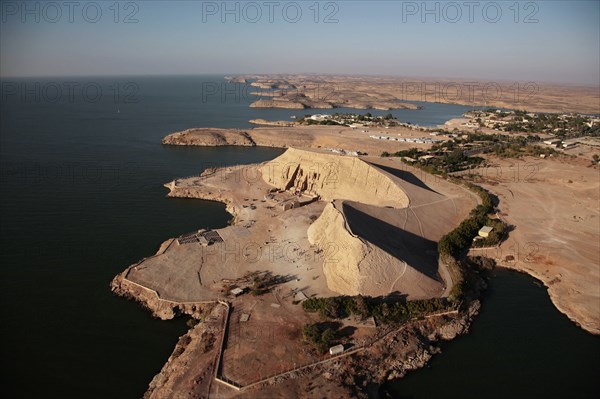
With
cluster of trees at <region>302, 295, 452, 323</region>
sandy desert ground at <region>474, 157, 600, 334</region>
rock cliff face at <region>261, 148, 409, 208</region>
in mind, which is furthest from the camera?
rock cliff face at <region>261, 148, 409, 208</region>

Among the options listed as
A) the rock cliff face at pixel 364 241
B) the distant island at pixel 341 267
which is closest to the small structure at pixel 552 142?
the distant island at pixel 341 267

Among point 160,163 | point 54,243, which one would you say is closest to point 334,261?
point 54,243

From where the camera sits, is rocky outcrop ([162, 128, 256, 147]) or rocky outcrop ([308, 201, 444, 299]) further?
rocky outcrop ([162, 128, 256, 147])

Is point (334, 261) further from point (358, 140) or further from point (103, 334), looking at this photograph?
point (358, 140)

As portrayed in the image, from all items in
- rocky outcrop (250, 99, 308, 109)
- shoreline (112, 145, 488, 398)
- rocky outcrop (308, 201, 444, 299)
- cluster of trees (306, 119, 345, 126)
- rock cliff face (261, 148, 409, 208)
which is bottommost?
shoreline (112, 145, 488, 398)

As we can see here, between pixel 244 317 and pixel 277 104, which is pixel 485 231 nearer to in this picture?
pixel 244 317

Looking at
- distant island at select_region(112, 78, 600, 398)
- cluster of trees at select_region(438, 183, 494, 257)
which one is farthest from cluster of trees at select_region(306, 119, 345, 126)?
cluster of trees at select_region(438, 183, 494, 257)

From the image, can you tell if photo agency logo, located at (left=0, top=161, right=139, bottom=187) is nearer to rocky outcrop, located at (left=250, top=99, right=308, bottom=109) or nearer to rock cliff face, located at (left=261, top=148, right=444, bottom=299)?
rock cliff face, located at (left=261, top=148, right=444, bottom=299)

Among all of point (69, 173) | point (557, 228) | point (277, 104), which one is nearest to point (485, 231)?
point (557, 228)
